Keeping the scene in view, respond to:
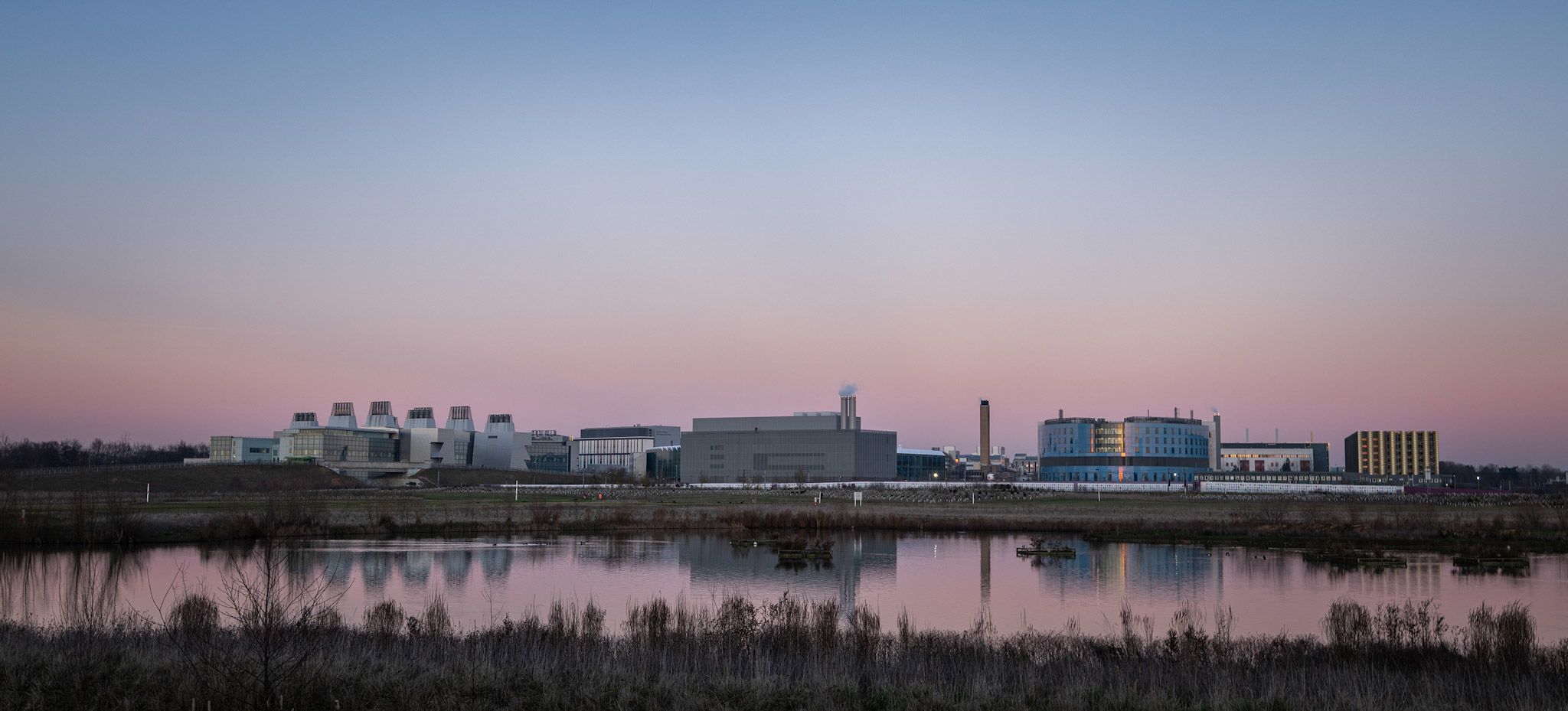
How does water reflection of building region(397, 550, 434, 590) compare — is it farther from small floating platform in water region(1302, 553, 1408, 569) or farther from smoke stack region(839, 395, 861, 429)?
smoke stack region(839, 395, 861, 429)

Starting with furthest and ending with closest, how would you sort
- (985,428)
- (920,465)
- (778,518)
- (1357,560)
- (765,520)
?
1. (920,465)
2. (985,428)
3. (778,518)
4. (765,520)
5. (1357,560)

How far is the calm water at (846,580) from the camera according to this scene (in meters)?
29.1

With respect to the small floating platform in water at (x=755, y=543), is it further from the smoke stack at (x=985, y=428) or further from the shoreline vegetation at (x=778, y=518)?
the smoke stack at (x=985, y=428)

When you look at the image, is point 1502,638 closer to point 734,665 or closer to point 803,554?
point 734,665

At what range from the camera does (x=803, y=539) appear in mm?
48031

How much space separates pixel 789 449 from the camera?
172 metres

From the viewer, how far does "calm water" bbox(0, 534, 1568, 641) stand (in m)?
29.1

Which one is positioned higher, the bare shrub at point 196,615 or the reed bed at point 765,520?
the bare shrub at point 196,615

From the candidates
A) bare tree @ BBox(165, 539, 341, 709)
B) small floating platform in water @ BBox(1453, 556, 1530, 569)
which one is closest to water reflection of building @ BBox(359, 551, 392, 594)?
bare tree @ BBox(165, 539, 341, 709)

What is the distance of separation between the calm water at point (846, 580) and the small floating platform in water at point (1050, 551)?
0.73 metres

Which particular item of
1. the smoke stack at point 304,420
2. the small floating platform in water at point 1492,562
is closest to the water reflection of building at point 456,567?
the small floating platform in water at point 1492,562

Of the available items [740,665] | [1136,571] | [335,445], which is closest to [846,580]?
[1136,571]

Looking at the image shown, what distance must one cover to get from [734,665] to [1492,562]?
35.5 meters

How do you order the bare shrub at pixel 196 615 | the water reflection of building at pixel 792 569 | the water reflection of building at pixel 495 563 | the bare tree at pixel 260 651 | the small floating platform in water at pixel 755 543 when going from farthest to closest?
the small floating platform in water at pixel 755 543, the water reflection of building at pixel 495 563, the water reflection of building at pixel 792 569, the bare shrub at pixel 196 615, the bare tree at pixel 260 651
